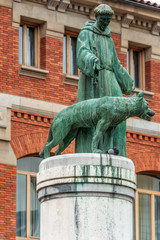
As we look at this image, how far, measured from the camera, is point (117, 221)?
48.9ft

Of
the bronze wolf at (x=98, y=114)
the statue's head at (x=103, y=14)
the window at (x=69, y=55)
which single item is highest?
the window at (x=69, y=55)

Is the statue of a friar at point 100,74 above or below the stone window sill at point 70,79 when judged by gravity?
below

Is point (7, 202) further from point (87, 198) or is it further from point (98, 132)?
point (87, 198)

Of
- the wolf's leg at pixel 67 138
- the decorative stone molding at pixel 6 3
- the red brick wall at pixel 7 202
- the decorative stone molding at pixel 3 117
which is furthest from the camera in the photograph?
the decorative stone molding at pixel 6 3

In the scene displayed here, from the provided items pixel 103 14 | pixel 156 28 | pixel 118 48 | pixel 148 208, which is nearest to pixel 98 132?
pixel 103 14

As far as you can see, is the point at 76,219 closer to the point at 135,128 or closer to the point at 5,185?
the point at 5,185

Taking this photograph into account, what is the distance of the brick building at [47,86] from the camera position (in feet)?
88.8

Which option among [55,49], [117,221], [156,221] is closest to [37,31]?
[55,49]

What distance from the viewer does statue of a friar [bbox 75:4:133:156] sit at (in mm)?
15883

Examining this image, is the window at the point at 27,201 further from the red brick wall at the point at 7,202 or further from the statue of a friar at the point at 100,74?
the statue of a friar at the point at 100,74

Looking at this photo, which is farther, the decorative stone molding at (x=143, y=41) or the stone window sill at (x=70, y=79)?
the decorative stone molding at (x=143, y=41)

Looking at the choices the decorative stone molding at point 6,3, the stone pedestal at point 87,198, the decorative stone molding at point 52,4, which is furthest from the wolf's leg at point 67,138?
the decorative stone molding at point 52,4

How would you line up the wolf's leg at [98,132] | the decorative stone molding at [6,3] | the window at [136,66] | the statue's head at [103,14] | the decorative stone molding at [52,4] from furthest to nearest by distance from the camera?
the window at [136,66]
the decorative stone molding at [52,4]
the decorative stone molding at [6,3]
the statue's head at [103,14]
the wolf's leg at [98,132]

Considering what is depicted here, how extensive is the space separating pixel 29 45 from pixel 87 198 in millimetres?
14052
